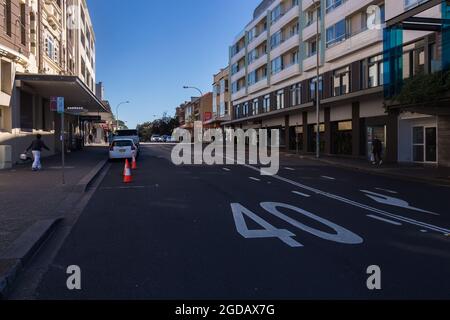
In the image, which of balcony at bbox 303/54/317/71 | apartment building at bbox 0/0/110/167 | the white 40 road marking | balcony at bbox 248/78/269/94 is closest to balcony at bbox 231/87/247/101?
balcony at bbox 248/78/269/94

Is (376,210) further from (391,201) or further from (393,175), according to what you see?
(393,175)

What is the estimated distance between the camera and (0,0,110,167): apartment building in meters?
22.8

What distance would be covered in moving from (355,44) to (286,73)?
14.6 m

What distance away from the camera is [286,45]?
152 ft

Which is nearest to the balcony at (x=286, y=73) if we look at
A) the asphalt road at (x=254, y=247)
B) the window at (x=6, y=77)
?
the window at (x=6, y=77)

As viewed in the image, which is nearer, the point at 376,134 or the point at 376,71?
the point at 376,71

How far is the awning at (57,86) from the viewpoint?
24.2 meters

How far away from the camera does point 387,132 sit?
29.2 metres

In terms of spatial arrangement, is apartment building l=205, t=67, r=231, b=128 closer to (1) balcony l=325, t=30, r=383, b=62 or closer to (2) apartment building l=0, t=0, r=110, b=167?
(1) balcony l=325, t=30, r=383, b=62

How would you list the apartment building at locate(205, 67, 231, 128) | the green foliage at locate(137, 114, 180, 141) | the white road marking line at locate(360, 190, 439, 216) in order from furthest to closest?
the green foliage at locate(137, 114, 180, 141) → the apartment building at locate(205, 67, 231, 128) → the white road marking line at locate(360, 190, 439, 216)

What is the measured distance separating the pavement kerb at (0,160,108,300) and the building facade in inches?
774

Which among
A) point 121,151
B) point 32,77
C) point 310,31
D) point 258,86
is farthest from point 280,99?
point 32,77

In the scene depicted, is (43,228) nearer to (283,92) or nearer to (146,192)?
(146,192)
